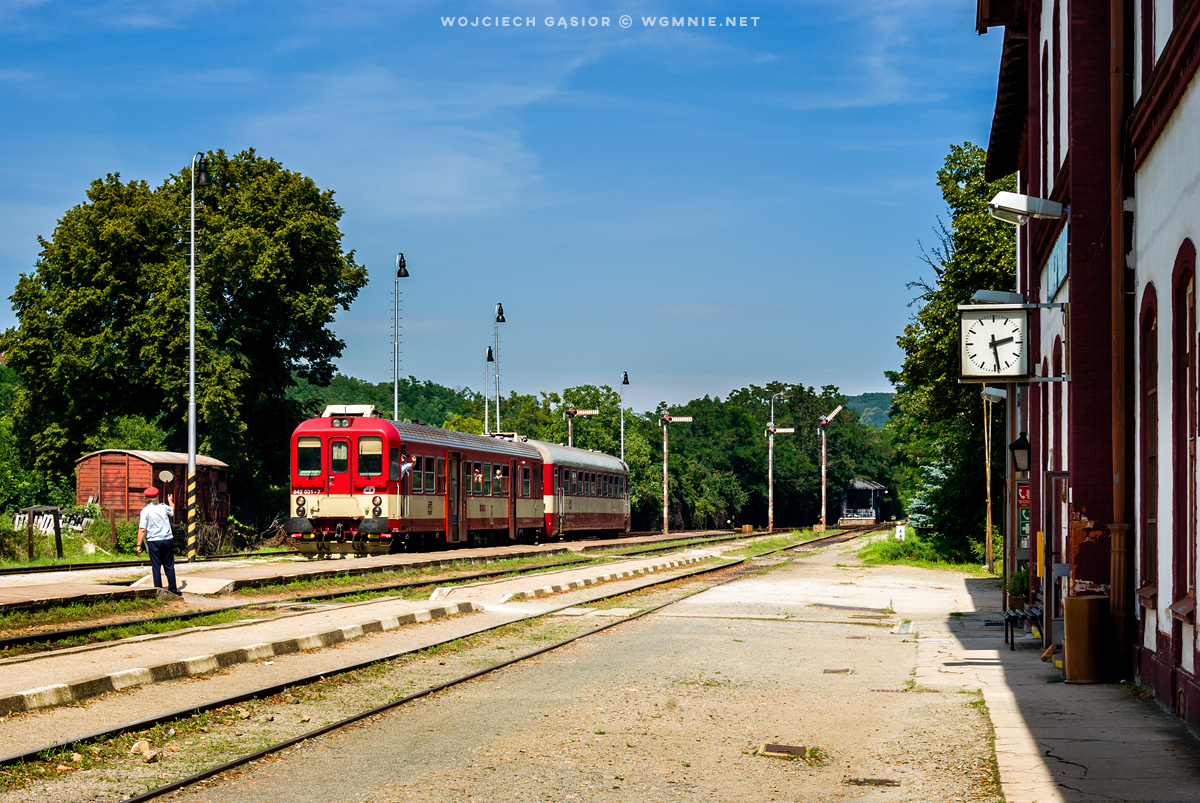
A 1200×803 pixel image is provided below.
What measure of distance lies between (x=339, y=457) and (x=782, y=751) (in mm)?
21899

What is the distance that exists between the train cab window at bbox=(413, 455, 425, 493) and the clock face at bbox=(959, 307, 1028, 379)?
18285 mm

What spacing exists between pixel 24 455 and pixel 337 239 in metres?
13.5

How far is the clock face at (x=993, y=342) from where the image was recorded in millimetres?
14000

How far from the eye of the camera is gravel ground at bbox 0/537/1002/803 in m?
7.71

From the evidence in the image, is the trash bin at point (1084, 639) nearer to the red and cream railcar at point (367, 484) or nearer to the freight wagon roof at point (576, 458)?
the red and cream railcar at point (367, 484)

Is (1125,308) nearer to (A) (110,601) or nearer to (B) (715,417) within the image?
(A) (110,601)

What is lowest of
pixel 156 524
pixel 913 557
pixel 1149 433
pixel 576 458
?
pixel 913 557

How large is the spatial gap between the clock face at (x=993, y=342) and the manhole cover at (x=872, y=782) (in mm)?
6827

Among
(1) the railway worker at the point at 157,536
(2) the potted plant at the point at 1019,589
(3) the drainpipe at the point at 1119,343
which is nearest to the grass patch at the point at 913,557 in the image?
(2) the potted plant at the point at 1019,589

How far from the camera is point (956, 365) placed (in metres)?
36.2

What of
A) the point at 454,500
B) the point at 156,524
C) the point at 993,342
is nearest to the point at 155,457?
the point at 454,500

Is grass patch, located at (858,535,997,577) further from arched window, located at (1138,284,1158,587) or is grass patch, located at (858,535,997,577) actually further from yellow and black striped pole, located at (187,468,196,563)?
arched window, located at (1138,284,1158,587)

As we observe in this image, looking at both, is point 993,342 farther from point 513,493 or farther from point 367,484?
point 513,493

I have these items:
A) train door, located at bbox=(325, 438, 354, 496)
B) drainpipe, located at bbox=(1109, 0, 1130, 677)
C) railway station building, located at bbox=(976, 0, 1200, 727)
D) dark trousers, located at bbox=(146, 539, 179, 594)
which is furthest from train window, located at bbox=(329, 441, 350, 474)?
drainpipe, located at bbox=(1109, 0, 1130, 677)
